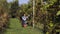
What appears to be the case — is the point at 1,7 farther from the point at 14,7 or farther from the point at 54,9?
the point at 14,7

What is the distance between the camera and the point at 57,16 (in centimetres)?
1172

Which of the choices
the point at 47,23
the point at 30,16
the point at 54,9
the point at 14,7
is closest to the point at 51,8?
the point at 54,9

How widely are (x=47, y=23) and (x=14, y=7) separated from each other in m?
41.5

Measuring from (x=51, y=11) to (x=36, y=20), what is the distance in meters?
10.9

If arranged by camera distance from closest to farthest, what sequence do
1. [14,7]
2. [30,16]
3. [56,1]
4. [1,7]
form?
[56,1], [1,7], [30,16], [14,7]

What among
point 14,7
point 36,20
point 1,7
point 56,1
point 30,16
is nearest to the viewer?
point 56,1

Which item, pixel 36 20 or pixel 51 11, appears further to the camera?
pixel 36 20

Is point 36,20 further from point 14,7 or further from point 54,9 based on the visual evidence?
point 14,7

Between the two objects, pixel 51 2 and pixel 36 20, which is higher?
pixel 51 2

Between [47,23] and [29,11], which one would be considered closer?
[47,23]

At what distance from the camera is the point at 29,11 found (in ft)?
90.3

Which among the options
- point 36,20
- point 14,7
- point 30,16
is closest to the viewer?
point 36,20

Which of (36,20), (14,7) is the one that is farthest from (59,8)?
(14,7)

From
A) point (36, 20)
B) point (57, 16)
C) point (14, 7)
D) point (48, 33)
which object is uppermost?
point (57, 16)
